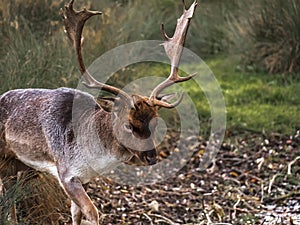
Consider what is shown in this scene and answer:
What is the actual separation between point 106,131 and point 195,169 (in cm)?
269

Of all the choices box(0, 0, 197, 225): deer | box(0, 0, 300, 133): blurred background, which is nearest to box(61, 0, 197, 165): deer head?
box(0, 0, 197, 225): deer

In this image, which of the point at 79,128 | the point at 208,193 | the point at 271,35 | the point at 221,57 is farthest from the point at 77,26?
the point at 221,57

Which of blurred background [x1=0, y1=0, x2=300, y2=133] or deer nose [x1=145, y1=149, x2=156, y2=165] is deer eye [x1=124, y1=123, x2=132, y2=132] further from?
blurred background [x1=0, y1=0, x2=300, y2=133]

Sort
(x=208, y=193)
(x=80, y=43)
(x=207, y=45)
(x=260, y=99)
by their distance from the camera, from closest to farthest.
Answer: (x=80, y=43) < (x=208, y=193) < (x=260, y=99) < (x=207, y=45)

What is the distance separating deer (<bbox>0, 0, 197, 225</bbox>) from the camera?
460cm

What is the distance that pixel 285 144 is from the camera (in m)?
7.75

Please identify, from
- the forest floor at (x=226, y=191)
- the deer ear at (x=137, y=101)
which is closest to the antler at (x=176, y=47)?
the deer ear at (x=137, y=101)

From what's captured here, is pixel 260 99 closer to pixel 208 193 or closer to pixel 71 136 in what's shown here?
pixel 208 193

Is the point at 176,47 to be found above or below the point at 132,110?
above

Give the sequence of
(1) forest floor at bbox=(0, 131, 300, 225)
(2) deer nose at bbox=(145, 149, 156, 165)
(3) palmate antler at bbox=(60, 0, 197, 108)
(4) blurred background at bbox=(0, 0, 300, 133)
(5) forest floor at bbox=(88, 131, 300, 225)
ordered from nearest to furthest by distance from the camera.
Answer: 1. (2) deer nose at bbox=(145, 149, 156, 165)
2. (3) palmate antler at bbox=(60, 0, 197, 108)
3. (1) forest floor at bbox=(0, 131, 300, 225)
4. (5) forest floor at bbox=(88, 131, 300, 225)
5. (4) blurred background at bbox=(0, 0, 300, 133)

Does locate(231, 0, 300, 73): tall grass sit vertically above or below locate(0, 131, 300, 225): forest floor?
above

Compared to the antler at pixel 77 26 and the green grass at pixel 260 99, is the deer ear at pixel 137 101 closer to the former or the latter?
the antler at pixel 77 26

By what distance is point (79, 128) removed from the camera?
4895 millimetres

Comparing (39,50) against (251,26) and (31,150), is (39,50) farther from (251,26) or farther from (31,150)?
(251,26)
